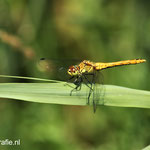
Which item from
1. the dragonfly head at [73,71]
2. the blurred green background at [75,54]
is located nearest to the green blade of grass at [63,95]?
the dragonfly head at [73,71]

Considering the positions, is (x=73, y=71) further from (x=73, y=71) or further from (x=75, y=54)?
(x=75, y=54)

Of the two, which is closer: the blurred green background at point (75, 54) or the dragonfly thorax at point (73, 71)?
the dragonfly thorax at point (73, 71)

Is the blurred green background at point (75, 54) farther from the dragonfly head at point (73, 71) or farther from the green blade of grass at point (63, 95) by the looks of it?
the green blade of grass at point (63, 95)

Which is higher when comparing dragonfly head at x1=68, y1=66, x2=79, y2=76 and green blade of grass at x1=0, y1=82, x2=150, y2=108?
dragonfly head at x1=68, y1=66, x2=79, y2=76

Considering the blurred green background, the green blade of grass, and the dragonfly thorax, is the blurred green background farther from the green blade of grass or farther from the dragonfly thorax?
the green blade of grass

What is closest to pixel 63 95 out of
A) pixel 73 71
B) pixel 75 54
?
pixel 73 71

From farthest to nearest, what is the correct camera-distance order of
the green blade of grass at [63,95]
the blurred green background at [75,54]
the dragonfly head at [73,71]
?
the blurred green background at [75,54], the dragonfly head at [73,71], the green blade of grass at [63,95]

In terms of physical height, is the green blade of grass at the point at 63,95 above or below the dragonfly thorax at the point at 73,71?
below

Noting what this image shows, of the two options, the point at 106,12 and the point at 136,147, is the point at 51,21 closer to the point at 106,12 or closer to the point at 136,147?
the point at 106,12

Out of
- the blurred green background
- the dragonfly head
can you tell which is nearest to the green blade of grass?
the dragonfly head
